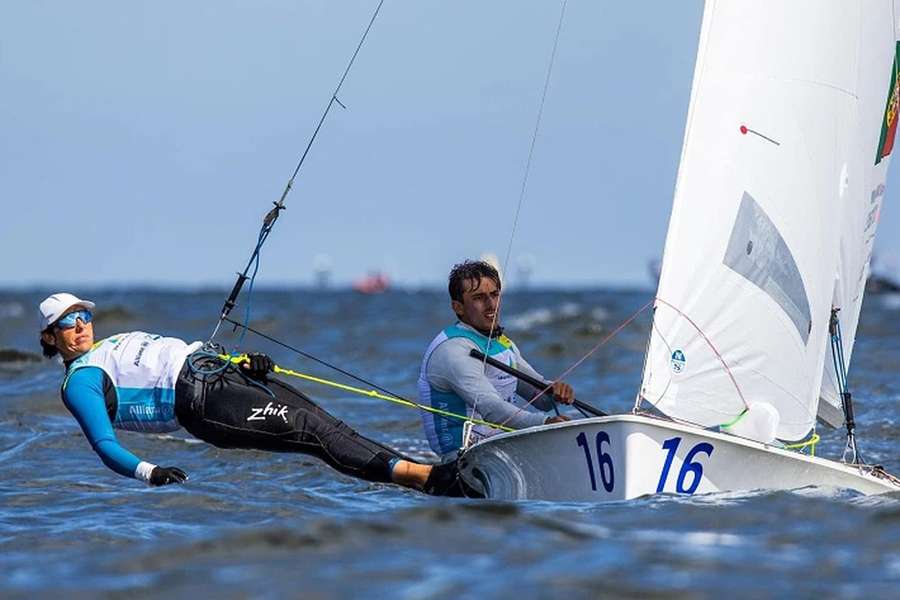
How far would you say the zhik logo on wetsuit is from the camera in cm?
658

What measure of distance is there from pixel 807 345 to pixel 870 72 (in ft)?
4.18

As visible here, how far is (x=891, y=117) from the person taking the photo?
7.00m

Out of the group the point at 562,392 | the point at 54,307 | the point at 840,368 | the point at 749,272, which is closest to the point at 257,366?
the point at 54,307

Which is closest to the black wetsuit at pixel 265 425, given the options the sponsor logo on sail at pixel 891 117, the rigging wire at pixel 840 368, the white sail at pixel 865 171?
the rigging wire at pixel 840 368

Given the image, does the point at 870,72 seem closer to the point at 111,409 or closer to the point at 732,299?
the point at 732,299

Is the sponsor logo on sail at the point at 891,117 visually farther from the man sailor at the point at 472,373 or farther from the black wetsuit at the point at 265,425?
the black wetsuit at the point at 265,425

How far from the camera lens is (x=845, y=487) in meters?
5.79

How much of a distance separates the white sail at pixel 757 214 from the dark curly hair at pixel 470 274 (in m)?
0.99

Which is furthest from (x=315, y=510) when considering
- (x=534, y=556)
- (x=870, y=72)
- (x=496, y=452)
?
(x=870, y=72)

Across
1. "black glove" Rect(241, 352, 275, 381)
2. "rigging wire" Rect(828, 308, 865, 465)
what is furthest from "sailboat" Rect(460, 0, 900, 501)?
"black glove" Rect(241, 352, 275, 381)

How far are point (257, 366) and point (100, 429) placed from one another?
32.8 inches

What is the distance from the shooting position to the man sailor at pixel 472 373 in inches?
254

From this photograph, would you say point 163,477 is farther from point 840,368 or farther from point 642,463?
point 840,368

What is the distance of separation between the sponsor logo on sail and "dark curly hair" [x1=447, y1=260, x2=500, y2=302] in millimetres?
1894
